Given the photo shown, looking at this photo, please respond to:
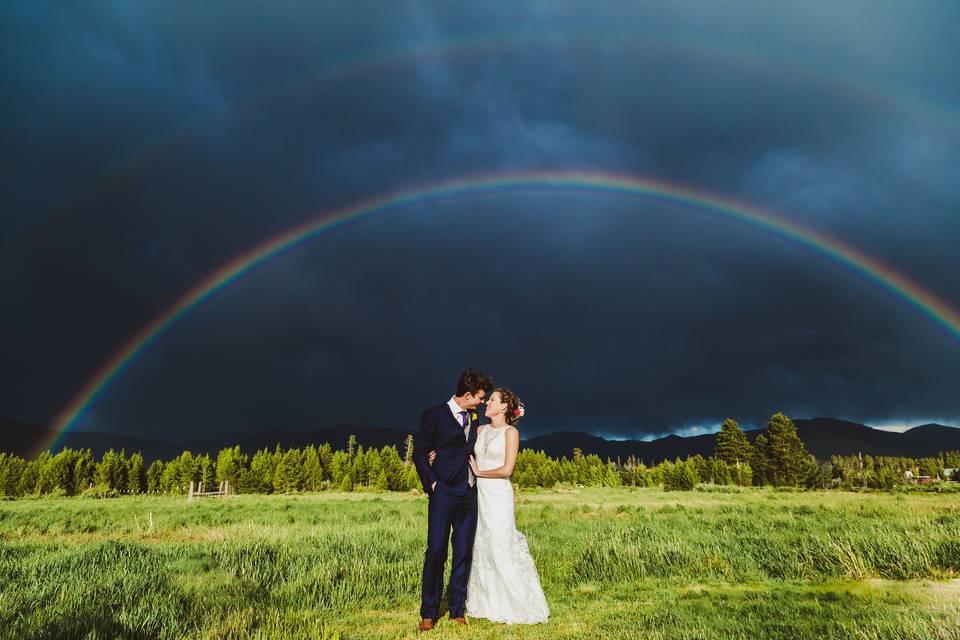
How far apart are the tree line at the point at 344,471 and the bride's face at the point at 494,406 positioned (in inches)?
2103

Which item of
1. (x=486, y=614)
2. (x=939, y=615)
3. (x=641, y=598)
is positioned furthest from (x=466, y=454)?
(x=939, y=615)

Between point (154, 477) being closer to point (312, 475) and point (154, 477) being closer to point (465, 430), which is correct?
point (312, 475)

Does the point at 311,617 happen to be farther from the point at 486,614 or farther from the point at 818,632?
the point at 818,632

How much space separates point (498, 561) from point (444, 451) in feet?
4.88

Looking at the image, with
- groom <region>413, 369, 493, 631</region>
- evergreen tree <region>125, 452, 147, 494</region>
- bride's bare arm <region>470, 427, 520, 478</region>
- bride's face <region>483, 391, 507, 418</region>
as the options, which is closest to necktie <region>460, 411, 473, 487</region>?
groom <region>413, 369, 493, 631</region>

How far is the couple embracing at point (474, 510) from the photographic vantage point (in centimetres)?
594

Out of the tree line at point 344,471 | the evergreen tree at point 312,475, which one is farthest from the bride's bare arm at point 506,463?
the evergreen tree at point 312,475

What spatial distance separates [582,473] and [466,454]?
68.0 meters

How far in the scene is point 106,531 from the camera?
16922mm

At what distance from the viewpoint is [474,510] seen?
6242mm

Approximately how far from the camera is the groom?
5.84m

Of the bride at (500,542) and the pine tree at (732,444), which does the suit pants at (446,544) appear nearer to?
the bride at (500,542)

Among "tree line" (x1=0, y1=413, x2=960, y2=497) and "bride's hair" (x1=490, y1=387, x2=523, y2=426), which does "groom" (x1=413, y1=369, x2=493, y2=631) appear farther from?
"tree line" (x1=0, y1=413, x2=960, y2=497)

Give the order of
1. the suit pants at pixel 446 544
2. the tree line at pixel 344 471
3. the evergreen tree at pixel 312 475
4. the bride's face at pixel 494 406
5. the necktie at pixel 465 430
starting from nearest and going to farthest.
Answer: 1. the suit pants at pixel 446 544
2. the necktie at pixel 465 430
3. the bride's face at pixel 494 406
4. the tree line at pixel 344 471
5. the evergreen tree at pixel 312 475
